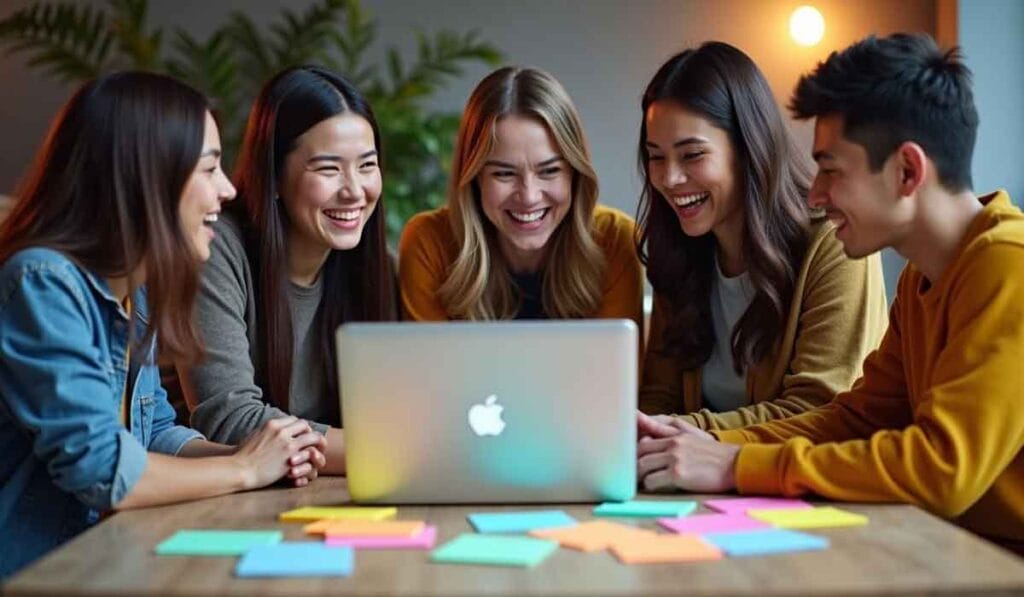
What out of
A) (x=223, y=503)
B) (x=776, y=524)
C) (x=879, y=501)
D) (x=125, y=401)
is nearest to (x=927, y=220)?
(x=879, y=501)

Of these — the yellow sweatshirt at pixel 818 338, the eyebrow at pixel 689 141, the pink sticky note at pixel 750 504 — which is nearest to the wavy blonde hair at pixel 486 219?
the eyebrow at pixel 689 141

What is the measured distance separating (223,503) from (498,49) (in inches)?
126

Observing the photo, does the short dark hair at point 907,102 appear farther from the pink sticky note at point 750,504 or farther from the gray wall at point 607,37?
the gray wall at point 607,37

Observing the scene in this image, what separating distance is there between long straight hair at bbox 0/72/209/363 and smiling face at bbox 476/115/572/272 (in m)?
0.95

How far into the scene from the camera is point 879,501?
170 cm

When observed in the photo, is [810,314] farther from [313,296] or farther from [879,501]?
[313,296]

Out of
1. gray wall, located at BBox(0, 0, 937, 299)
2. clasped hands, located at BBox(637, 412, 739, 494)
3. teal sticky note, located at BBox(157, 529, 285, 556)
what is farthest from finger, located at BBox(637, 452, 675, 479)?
gray wall, located at BBox(0, 0, 937, 299)

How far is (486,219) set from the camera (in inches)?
113

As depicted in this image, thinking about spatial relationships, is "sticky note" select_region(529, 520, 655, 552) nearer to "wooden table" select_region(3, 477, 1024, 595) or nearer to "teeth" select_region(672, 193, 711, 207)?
"wooden table" select_region(3, 477, 1024, 595)

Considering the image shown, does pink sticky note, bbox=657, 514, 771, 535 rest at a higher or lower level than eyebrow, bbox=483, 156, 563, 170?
lower

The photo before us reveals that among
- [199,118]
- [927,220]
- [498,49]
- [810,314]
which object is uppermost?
[498,49]

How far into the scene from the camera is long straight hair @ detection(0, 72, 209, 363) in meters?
1.84

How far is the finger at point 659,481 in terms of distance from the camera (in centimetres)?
182

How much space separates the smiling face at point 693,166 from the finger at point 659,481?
852 millimetres
